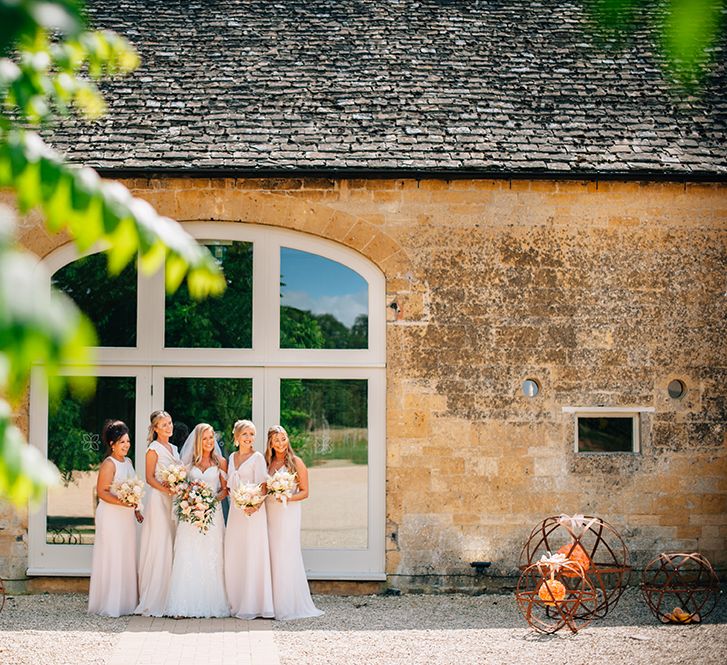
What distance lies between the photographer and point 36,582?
10305 millimetres

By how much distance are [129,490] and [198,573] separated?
36.8 inches

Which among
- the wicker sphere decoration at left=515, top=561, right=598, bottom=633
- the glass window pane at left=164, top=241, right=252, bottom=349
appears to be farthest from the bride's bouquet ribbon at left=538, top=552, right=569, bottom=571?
the glass window pane at left=164, top=241, right=252, bottom=349

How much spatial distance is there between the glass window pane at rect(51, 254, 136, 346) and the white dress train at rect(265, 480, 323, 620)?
2.51 meters

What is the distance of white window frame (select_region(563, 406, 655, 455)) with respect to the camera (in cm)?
1053

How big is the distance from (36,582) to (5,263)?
9.67m

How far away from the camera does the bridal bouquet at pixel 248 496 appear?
895cm

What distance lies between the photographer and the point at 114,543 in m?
9.42

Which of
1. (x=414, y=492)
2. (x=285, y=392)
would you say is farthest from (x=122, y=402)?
(x=414, y=492)

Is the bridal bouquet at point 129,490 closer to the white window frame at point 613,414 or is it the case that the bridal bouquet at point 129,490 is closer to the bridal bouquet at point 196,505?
the bridal bouquet at point 196,505

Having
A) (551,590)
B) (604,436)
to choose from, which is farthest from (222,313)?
(551,590)

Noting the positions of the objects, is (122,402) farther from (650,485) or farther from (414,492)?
(650,485)

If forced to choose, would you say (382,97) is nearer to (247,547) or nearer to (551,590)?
(247,547)

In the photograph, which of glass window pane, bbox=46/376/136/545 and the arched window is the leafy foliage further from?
glass window pane, bbox=46/376/136/545

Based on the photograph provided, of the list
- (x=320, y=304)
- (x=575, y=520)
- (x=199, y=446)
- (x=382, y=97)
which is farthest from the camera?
(x=382, y=97)
